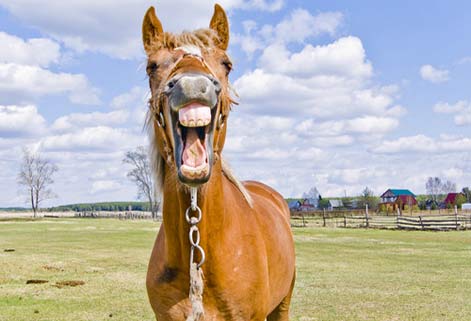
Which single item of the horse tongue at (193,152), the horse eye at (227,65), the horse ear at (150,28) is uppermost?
the horse ear at (150,28)

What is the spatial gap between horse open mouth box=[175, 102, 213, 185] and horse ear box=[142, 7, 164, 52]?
0.89 m

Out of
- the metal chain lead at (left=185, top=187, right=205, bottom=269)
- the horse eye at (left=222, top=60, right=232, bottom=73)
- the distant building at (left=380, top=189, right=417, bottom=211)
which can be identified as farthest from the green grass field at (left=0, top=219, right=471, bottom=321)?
the distant building at (left=380, top=189, right=417, bottom=211)

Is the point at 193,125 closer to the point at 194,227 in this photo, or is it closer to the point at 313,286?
the point at 194,227

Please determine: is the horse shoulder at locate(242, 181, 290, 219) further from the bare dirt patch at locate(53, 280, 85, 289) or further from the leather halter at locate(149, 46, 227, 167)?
the bare dirt patch at locate(53, 280, 85, 289)

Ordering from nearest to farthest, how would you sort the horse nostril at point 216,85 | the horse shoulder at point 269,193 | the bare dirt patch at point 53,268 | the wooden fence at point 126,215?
the horse nostril at point 216,85 < the horse shoulder at point 269,193 < the bare dirt patch at point 53,268 < the wooden fence at point 126,215

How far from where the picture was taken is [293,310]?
28.8 feet

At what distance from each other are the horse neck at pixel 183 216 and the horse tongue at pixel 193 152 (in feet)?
1.82

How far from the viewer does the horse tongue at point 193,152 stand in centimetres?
222

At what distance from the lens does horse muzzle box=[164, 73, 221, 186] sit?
7.25ft

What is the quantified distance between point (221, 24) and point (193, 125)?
1.07 meters

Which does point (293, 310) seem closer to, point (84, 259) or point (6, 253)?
point (84, 259)

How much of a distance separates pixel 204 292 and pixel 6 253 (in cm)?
1833

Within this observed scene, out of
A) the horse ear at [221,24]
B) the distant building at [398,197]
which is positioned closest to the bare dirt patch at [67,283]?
the horse ear at [221,24]

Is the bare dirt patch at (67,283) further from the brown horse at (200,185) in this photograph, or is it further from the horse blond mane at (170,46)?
the horse blond mane at (170,46)
